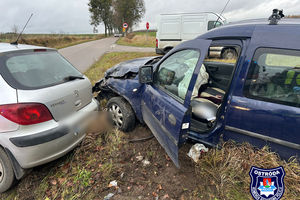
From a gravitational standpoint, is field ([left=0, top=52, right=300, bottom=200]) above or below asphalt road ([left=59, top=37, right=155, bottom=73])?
below

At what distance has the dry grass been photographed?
5.55ft

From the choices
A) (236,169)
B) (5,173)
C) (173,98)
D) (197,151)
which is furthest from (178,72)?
(5,173)

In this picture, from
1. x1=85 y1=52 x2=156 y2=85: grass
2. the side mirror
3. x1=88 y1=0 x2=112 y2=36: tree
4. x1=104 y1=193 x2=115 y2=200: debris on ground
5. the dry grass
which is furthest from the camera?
x1=88 y1=0 x2=112 y2=36: tree

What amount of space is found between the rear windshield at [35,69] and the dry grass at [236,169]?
2137 millimetres

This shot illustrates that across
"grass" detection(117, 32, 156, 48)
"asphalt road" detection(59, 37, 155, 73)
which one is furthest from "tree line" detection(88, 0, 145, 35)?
"asphalt road" detection(59, 37, 155, 73)

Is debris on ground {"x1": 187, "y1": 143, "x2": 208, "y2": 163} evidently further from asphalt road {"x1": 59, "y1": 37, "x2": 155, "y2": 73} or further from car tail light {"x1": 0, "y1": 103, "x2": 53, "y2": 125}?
asphalt road {"x1": 59, "y1": 37, "x2": 155, "y2": 73}

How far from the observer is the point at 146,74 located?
2.58 metres

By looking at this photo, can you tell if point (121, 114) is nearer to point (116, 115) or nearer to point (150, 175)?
point (116, 115)

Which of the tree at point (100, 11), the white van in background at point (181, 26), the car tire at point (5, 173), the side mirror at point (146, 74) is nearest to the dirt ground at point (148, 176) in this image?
the car tire at point (5, 173)

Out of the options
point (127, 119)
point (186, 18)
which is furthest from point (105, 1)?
point (127, 119)

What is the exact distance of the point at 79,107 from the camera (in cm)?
249

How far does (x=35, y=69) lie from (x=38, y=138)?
899mm

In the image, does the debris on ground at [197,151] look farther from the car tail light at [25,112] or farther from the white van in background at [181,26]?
the white van in background at [181,26]

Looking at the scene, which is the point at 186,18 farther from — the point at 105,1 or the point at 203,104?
the point at 105,1
